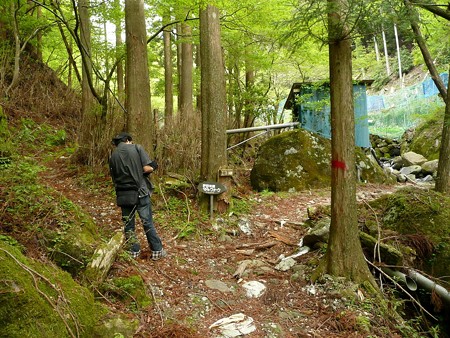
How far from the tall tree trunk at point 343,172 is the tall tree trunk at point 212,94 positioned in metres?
2.98

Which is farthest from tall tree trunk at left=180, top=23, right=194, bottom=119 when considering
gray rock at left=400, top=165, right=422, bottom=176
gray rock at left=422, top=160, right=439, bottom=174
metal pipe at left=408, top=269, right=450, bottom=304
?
gray rock at left=422, top=160, right=439, bottom=174

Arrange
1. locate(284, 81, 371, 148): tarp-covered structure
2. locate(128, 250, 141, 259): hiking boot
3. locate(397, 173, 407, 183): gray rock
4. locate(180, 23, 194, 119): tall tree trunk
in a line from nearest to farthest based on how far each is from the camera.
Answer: locate(128, 250, 141, 259): hiking boot < locate(180, 23, 194, 119): tall tree trunk < locate(397, 173, 407, 183): gray rock < locate(284, 81, 371, 148): tarp-covered structure

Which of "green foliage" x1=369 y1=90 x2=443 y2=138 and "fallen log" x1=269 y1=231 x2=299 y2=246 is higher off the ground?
"green foliage" x1=369 y1=90 x2=443 y2=138

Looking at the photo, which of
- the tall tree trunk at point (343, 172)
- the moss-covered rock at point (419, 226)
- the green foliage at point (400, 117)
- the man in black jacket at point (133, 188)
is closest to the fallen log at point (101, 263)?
the man in black jacket at point (133, 188)

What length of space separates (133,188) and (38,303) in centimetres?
251

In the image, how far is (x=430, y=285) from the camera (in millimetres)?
4625

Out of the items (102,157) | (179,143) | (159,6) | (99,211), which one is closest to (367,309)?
(99,211)

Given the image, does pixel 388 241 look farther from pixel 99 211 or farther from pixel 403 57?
pixel 403 57

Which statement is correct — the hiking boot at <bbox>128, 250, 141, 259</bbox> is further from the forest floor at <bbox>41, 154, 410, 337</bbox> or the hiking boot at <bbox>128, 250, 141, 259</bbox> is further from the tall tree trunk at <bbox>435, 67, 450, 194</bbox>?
the tall tree trunk at <bbox>435, 67, 450, 194</bbox>

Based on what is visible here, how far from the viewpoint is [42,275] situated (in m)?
2.68

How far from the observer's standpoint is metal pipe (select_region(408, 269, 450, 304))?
459 cm

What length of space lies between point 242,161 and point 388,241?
6566 mm

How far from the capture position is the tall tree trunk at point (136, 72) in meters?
6.67

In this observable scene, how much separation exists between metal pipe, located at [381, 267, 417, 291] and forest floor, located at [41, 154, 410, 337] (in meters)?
0.82
